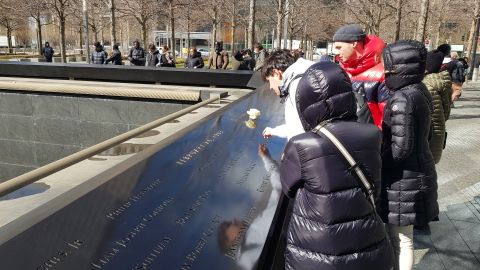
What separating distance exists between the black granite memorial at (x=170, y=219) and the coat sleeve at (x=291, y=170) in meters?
0.28

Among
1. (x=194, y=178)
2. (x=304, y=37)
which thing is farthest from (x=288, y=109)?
(x=304, y=37)

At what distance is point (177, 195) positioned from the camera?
2164 mm

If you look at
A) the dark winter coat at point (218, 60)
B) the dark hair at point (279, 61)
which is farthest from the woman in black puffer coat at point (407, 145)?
the dark winter coat at point (218, 60)

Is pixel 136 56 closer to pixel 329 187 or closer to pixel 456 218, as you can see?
pixel 456 218

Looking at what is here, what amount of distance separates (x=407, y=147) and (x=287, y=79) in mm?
886

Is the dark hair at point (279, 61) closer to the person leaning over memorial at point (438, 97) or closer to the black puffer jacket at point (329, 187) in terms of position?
the black puffer jacket at point (329, 187)

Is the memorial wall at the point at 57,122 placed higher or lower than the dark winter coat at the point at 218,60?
lower

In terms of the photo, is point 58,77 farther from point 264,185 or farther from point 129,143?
point 264,185

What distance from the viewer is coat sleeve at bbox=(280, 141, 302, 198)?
189cm

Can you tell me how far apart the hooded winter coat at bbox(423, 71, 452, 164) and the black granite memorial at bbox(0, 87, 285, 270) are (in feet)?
5.30

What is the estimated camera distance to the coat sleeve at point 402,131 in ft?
8.97

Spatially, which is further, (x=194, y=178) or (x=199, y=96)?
(x=199, y=96)

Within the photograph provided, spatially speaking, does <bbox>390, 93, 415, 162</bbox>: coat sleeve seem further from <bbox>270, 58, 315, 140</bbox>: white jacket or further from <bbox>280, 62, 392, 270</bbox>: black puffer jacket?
<bbox>280, 62, 392, 270</bbox>: black puffer jacket

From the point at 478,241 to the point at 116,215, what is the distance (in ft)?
12.2
